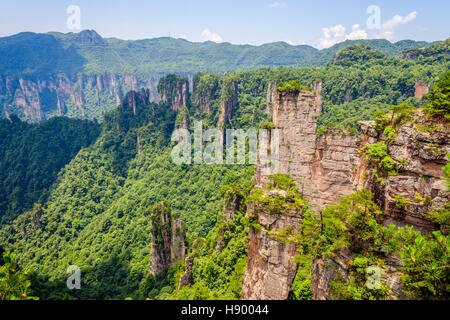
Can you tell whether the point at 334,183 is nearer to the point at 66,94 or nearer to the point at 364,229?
the point at 364,229

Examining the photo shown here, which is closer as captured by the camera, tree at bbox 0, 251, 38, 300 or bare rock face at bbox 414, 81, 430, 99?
tree at bbox 0, 251, 38, 300

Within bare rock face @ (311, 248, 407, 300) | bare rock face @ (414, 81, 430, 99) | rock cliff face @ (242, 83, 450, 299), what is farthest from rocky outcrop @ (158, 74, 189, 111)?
bare rock face @ (311, 248, 407, 300)

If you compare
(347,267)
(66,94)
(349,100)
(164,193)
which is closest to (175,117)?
(164,193)

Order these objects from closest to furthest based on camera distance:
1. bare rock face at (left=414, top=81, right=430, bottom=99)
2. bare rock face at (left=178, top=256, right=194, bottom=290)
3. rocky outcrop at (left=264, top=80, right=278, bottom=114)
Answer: bare rock face at (left=178, top=256, right=194, bottom=290), bare rock face at (left=414, top=81, right=430, bottom=99), rocky outcrop at (left=264, top=80, right=278, bottom=114)

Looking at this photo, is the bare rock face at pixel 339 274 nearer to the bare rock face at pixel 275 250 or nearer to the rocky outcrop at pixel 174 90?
the bare rock face at pixel 275 250

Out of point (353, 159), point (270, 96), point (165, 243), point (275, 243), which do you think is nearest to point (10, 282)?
A: point (275, 243)

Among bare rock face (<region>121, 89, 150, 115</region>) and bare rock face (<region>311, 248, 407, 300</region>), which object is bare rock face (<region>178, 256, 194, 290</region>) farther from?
bare rock face (<region>121, 89, 150, 115</region>)
